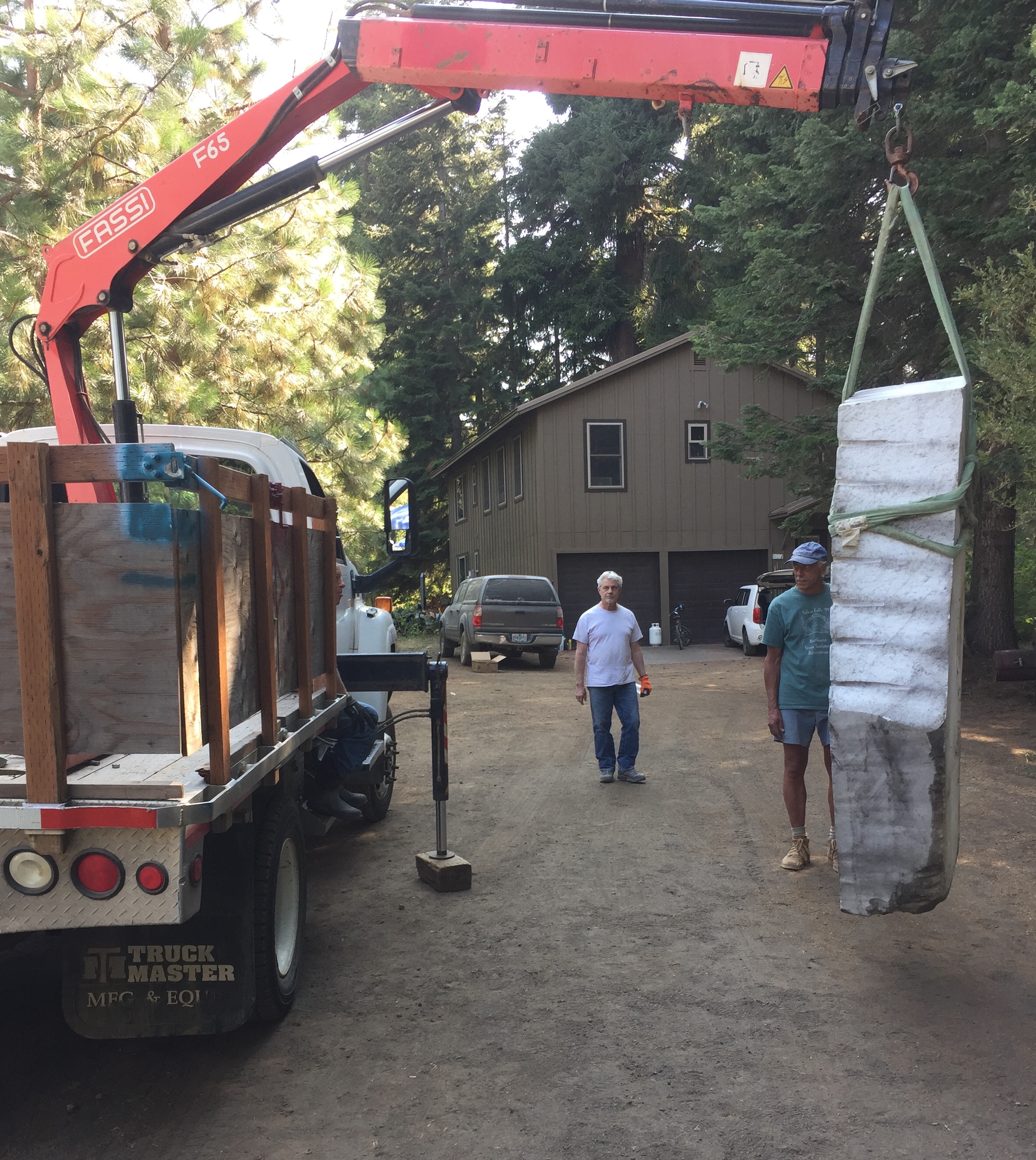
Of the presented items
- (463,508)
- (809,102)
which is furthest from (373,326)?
(463,508)

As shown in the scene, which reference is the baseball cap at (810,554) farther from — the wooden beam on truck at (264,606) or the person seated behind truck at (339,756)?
the wooden beam on truck at (264,606)

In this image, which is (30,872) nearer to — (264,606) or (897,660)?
(264,606)

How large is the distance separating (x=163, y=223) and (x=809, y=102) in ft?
11.7

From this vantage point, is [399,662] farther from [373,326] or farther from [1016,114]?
[373,326]

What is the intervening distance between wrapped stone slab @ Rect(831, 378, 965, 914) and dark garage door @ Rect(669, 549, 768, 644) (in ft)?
76.0

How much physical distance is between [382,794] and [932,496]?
5072 millimetres

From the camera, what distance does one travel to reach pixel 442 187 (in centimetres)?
4419

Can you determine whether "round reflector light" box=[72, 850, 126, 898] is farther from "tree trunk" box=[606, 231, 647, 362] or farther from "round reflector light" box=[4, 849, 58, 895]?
"tree trunk" box=[606, 231, 647, 362]

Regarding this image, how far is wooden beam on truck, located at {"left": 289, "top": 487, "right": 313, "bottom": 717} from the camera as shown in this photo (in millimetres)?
4555

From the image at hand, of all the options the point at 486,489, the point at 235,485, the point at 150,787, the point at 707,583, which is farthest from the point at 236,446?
the point at 486,489

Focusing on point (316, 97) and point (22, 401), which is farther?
point (22, 401)

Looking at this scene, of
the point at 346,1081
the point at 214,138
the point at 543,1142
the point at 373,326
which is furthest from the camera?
the point at 373,326

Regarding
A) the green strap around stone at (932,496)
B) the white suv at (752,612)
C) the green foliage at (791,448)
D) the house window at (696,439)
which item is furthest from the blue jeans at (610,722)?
the house window at (696,439)

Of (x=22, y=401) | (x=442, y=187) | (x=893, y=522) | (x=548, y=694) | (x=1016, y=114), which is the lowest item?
(x=548, y=694)
